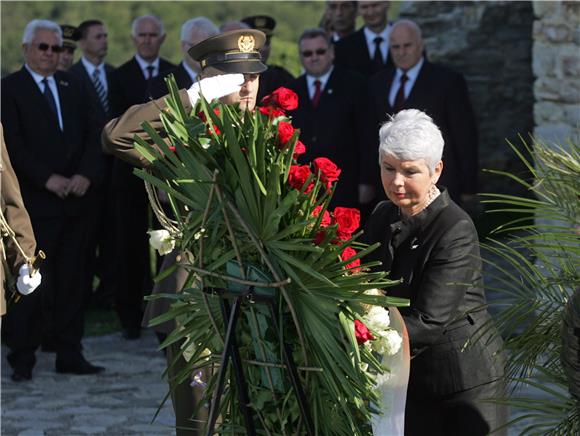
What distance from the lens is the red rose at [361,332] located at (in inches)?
132

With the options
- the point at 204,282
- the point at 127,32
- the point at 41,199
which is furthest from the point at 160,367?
the point at 127,32

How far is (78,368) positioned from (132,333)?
1215 millimetres

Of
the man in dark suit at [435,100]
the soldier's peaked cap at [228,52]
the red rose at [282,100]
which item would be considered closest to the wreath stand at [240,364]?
the red rose at [282,100]

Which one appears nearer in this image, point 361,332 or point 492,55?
point 361,332

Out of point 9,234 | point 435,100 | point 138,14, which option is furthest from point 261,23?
point 138,14

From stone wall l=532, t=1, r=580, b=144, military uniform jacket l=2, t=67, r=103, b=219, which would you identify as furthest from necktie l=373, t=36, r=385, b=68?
military uniform jacket l=2, t=67, r=103, b=219

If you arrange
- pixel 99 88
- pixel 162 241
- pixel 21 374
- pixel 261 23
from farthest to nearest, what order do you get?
pixel 261 23, pixel 99 88, pixel 21 374, pixel 162 241

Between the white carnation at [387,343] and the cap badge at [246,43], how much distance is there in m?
1.69

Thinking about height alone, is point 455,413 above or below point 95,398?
above

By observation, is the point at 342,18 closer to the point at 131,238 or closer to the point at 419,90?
the point at 419,90

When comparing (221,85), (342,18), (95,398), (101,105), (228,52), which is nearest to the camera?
(221,85)

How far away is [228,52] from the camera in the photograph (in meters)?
4.77

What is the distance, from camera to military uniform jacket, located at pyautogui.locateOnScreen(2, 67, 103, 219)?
8.12m

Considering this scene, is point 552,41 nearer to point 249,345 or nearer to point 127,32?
point 249,345
